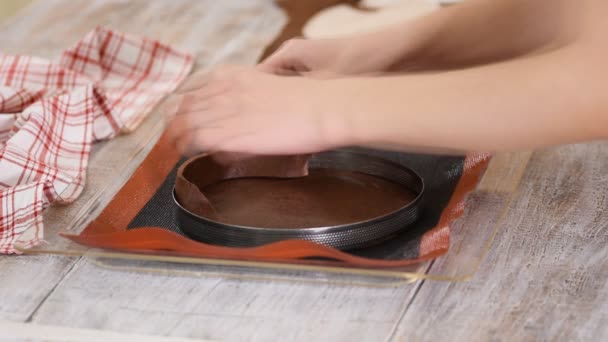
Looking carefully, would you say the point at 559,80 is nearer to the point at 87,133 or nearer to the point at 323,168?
the point at 323,168

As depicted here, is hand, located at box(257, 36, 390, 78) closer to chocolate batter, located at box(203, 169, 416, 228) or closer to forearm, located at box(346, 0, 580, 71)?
forearm, located at box(346, 0, 580, 71)

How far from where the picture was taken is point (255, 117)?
76 centimetres

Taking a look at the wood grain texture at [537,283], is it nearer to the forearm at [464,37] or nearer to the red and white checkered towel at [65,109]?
the forearm at [464,37]

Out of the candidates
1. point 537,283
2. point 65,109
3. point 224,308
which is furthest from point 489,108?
point 65,109

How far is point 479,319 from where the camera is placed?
2.22 feet

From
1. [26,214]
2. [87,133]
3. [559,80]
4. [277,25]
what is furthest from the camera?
[277,25]

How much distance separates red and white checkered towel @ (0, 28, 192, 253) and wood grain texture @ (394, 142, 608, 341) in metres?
0.39

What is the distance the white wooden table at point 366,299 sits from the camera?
672 mm

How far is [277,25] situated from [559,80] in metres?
0.86

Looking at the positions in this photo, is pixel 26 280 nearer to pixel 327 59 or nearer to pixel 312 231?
pixel 312 231

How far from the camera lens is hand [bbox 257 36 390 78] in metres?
0.92

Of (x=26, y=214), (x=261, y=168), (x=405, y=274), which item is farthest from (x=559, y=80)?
(x=26, y=214)

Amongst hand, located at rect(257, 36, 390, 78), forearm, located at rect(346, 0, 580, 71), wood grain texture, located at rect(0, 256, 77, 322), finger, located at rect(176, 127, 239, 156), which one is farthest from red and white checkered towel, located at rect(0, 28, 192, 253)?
forearm, located at rect(346, 0, 580, 71)

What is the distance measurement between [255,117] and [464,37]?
A: 10.9 inches
